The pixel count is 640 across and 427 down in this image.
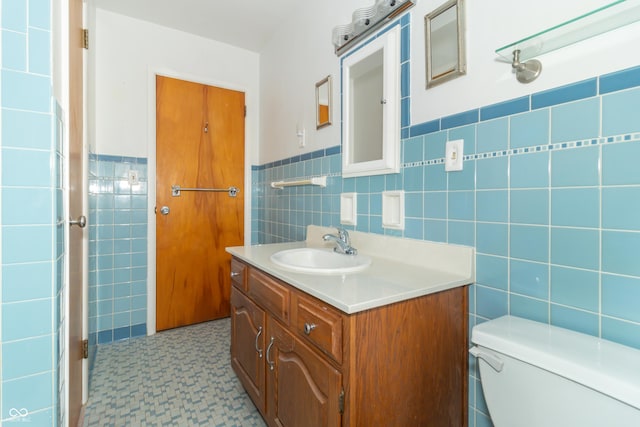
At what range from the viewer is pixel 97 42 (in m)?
2.17

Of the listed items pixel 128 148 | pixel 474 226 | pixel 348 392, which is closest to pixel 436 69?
pixel 474 226

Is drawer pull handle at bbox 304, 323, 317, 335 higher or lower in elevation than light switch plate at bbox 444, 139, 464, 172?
lower

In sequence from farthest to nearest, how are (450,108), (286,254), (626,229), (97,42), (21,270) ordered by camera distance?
1. (97,42)
2. (286,254)
3. (450,108)
4. (21,270)
5. (626,229)

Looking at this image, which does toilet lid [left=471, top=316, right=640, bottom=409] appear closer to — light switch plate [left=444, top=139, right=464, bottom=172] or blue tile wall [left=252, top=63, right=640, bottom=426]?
blue tile wall [left=252, top=63, right=640, bottom=426]

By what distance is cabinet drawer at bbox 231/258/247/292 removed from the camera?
4.84 feet

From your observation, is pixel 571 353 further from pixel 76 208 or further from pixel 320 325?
pixel 76 208

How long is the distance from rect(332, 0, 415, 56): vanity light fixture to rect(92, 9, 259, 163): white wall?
140 centimetres

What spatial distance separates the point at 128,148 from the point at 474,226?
239cm

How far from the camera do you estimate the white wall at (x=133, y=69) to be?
7.15 ft

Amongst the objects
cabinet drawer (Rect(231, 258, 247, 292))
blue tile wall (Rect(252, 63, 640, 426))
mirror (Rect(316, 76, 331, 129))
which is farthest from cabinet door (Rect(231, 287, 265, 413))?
mirror (Rect(316, 76, 331, 129))

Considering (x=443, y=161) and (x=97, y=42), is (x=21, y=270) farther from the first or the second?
(x=97, y=42)

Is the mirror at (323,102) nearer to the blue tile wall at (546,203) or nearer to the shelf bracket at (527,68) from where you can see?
the blue tile wall at (546,203)

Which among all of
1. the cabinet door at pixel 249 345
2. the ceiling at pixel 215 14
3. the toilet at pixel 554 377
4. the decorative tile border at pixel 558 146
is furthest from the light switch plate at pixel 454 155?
the ceiling at pixel 215 14

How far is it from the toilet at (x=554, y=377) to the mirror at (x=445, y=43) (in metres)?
0.88
